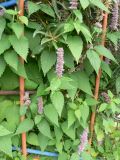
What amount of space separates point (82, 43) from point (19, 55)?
0.41 meters

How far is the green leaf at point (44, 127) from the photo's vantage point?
2299 mm

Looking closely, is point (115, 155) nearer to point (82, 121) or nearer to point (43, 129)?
point (82, 121)

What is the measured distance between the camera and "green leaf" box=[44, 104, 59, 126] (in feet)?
7.24

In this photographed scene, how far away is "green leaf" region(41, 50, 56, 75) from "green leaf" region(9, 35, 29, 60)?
158 millimetres

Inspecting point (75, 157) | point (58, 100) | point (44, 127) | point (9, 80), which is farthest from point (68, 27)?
point (75, 157)

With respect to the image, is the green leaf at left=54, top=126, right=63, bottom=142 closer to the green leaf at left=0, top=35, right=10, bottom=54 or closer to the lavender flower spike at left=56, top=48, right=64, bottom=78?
the lavender flower spike at left=56, top=48, right=64, bottom=78

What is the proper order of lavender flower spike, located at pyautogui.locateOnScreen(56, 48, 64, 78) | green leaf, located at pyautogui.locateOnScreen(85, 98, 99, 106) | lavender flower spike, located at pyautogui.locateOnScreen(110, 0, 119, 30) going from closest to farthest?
lavender flower spike, located at pyautogui.locateOnScreen(56, 48, 64, 78) < lavender flower spike, located at pyautogui.locateOnScreen(110, 0, 119, 30) < green leaf, located at pyautogui.locateOnScreen(85, 98, 99, 106)

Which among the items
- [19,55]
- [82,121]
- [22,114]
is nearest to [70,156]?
[82,121]

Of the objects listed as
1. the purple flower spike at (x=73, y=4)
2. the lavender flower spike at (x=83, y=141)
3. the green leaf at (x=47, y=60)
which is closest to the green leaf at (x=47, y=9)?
the purple flower spike at (x=73, y=4)

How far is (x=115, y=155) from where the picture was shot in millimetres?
2627

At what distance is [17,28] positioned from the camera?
197 cm

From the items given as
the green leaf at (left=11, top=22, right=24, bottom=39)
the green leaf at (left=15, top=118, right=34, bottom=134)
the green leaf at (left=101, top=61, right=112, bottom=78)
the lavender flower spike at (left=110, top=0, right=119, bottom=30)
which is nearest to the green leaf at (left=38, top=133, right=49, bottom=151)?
the green leaf at (left=15, top=118, right=34, bottom=134)

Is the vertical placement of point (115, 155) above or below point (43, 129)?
below

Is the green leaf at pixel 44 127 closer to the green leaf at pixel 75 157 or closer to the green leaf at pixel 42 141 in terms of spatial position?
the green leaf at pixel 42 141
